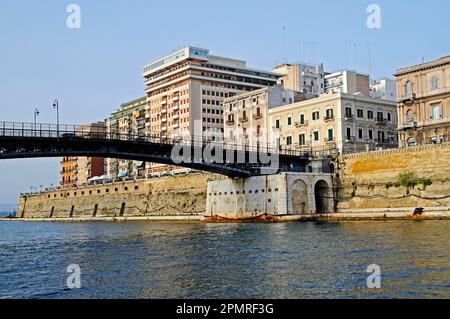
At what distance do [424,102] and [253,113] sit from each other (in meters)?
30.7

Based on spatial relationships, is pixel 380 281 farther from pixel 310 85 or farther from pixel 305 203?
pixel 310 85

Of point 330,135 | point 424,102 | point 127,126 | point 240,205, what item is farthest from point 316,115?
point 127,126

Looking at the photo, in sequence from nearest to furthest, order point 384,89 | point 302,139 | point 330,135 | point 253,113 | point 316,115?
point 330,135 < point 316,115 < point 302,139 < point 253,113 < point 384,89

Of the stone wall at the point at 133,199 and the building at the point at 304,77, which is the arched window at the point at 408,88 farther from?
the building at the point at 304,77

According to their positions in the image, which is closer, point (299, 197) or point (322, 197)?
point (299, 197)

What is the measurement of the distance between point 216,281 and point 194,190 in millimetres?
66913

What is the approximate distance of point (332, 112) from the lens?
8450cm

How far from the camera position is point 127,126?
163 meters

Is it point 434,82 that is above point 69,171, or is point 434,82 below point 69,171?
above

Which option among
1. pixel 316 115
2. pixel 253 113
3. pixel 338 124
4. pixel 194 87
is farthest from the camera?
pixel 194 87

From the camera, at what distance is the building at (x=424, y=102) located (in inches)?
2921

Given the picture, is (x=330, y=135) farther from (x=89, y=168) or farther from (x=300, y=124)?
(x=89, y=168)

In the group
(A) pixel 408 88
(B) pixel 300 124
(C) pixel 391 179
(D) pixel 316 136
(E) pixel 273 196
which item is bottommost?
(E) pixel 273 196

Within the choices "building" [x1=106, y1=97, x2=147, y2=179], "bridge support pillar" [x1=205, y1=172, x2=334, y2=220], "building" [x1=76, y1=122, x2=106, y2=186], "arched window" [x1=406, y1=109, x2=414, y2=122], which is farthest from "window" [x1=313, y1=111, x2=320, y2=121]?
"building" [x1=76, y1=122, x2=106, y2=186]
